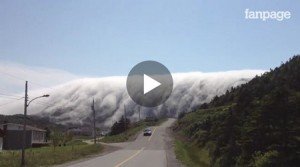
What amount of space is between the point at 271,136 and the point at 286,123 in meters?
1.22

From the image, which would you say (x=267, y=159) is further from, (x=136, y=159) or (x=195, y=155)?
(x=195, y=155)

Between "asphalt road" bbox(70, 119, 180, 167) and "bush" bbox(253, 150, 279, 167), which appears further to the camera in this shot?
"asphalt road" bbox(70, 119, 180, 167)

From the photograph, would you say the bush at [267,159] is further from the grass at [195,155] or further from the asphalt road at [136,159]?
the grass at [195,155]

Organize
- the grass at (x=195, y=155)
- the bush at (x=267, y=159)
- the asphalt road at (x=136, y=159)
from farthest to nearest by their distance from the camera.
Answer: the grass at (x=195, y=155) → the asphalt road at (x=136, y=159) → the bush at (x=267, y=159)

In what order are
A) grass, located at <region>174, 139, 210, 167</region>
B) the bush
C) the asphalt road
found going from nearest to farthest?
the bush, the asphalt road, grass, located at <region>174, 139, 210, 167</region>

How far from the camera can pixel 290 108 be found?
30891 millimetres

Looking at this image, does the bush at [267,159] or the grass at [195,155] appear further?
the grass at [195,155]

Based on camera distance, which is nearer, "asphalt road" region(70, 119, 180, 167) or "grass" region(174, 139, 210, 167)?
"asphalt road" region(70, 119, 180, 167)

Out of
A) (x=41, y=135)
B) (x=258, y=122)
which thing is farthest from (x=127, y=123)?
(x=258, y=122)

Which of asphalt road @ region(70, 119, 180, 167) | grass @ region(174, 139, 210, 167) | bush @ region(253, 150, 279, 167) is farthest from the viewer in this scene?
grass @ region(174, 139, 210, 167)

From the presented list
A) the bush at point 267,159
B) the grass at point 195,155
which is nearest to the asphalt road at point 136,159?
the grass at point 195,155

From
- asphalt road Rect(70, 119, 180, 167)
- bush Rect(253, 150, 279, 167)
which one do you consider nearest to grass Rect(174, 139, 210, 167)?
asphalt road Rect(70, 119, 180, 167)

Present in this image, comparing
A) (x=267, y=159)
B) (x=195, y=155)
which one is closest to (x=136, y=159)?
(x=267, y=159)

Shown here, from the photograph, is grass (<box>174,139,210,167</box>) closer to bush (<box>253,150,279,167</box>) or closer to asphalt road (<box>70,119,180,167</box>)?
asphalt road (<box>70,119,180,167</box>)
